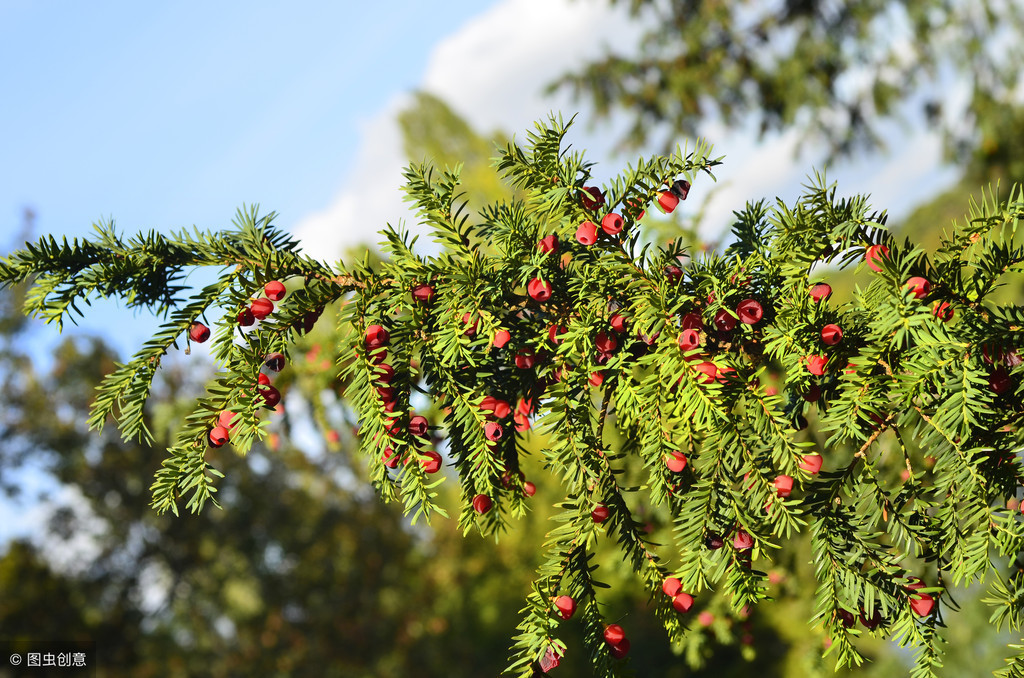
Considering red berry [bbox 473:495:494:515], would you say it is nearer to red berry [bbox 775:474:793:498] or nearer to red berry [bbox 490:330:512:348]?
red berry [bbox 490:330:512:348]

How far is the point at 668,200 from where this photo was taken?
1.59 meters

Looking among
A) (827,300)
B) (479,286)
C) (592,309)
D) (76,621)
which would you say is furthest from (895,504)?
(76,621)

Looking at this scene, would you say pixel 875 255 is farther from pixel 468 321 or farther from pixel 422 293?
pixel 422 293

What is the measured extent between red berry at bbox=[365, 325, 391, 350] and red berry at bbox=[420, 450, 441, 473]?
262mm

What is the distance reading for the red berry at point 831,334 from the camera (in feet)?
4.67

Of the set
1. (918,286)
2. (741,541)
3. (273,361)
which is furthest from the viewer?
(273,361)

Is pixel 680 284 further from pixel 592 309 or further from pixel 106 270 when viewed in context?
pixel 106 270

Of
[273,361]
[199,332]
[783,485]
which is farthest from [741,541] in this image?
[199,332]

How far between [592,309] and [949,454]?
757 mm

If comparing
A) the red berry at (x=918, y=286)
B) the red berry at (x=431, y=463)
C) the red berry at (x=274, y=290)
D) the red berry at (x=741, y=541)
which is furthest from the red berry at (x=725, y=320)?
the red berry at (x=274, y=290)

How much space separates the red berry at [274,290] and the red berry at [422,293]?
30 cm

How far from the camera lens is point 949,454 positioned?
1.38 meters

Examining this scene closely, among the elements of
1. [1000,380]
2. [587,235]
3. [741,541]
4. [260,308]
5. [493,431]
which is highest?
[260,308]

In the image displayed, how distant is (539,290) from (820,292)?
0.59 m
